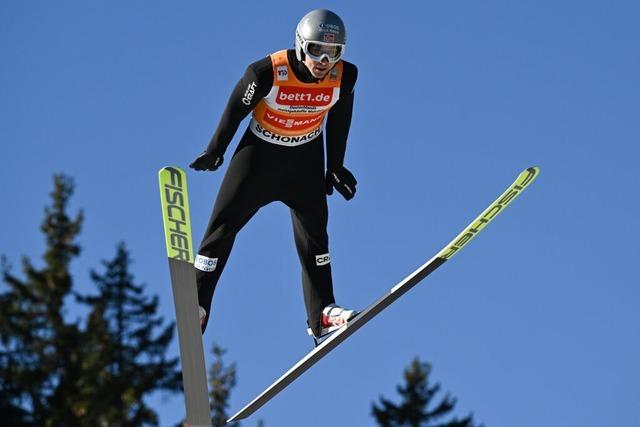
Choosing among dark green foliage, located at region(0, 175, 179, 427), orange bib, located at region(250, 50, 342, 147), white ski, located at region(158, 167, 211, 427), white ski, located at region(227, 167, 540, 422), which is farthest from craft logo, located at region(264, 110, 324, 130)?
dark green foliage, located at region(0, 175, 179, 427)

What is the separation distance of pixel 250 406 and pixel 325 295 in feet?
3.87

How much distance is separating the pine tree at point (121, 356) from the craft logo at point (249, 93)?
112 feet

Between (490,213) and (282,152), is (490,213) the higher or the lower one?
the lower one

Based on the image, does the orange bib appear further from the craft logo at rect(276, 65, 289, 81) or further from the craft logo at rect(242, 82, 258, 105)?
the craft logo at rect(242, 82, 258, 105)

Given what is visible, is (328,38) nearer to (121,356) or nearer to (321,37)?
(321,37)

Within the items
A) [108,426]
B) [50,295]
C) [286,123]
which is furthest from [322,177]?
[50,295]

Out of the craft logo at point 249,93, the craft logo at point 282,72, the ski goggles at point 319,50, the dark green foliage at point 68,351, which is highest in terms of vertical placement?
the dark green foliage at point 68,351

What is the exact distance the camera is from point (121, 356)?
158 feet

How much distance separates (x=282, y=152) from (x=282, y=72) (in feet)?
2.26

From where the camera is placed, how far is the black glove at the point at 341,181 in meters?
11.3

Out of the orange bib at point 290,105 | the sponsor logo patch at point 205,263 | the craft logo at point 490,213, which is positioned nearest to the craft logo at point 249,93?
the orange bib at point 290,105

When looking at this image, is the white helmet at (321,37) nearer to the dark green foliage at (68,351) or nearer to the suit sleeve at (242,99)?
the suit sleeve at (242,99)

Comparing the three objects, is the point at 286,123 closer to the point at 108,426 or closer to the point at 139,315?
the point at 108,426

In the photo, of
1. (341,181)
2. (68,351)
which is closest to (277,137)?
(341,181)
